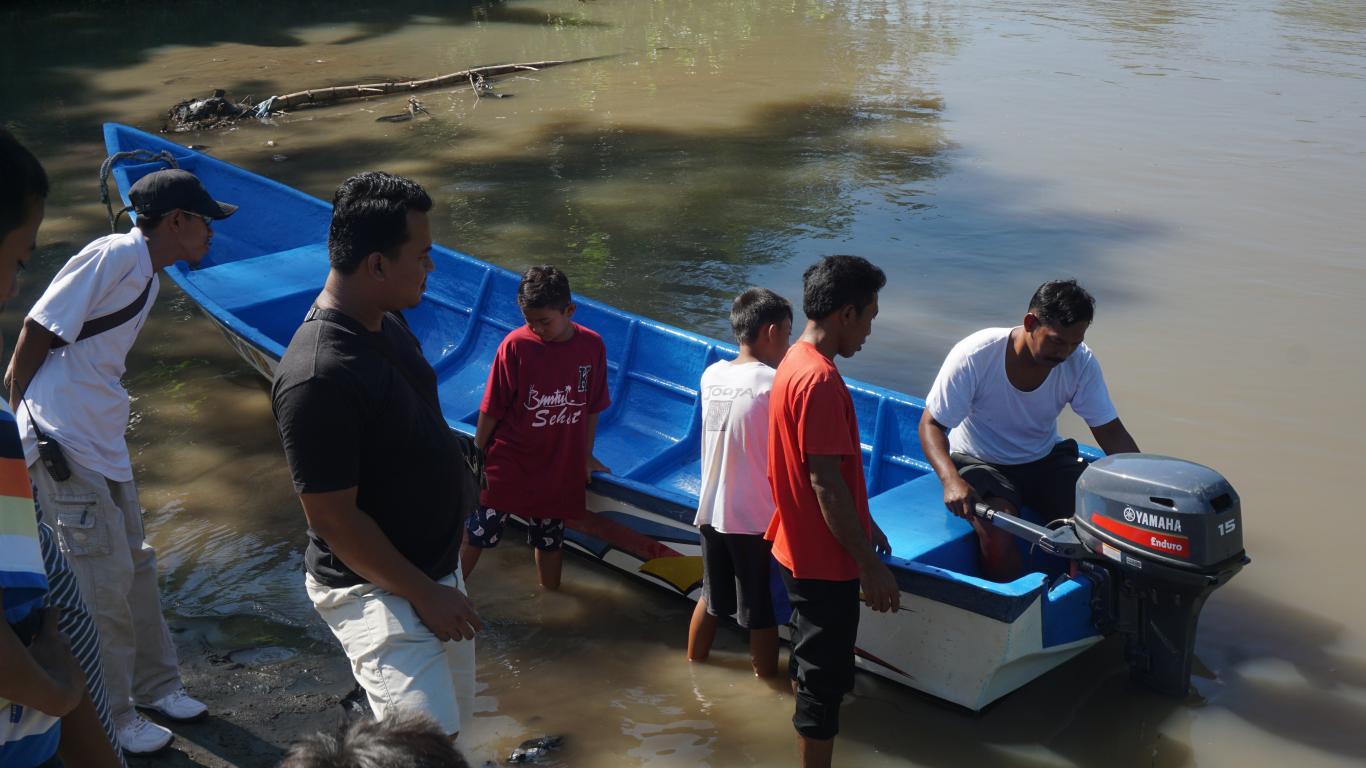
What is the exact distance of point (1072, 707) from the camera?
4.39 metres

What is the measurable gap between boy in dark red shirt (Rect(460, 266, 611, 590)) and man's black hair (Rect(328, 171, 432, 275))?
6.30 feet

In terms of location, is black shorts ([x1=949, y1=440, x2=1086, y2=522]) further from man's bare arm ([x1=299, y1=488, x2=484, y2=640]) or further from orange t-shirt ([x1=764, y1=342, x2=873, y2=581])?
man's bare arm ([x1=299, y1=488, x2=484, y2=640])

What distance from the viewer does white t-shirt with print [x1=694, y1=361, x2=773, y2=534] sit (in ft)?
12.7

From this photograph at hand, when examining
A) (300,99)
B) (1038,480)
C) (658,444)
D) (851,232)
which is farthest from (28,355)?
(300,99)

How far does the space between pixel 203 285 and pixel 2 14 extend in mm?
18978

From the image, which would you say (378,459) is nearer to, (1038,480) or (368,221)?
(368,221)

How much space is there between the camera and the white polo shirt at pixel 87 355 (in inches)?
132

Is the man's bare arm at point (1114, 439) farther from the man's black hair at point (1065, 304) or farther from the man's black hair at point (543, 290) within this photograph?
the man's black hair at point (543, 290)

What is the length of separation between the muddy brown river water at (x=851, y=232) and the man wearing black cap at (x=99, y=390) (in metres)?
0.92

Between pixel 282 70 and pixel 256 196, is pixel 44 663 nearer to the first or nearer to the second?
pixel 256 196

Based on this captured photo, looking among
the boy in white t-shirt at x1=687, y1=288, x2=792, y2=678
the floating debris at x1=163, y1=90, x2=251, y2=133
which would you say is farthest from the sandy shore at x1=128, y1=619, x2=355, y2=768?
the floating debris at x1=163, y1=90, x2=251, y2=133

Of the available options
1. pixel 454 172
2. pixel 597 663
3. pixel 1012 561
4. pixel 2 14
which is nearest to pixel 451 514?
pixel 597 663

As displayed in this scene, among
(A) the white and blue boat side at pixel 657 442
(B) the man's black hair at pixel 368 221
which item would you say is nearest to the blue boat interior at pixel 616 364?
(A) the white and blue boat side at pixel 657 442

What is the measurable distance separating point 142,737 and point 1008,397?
3.37 metres
